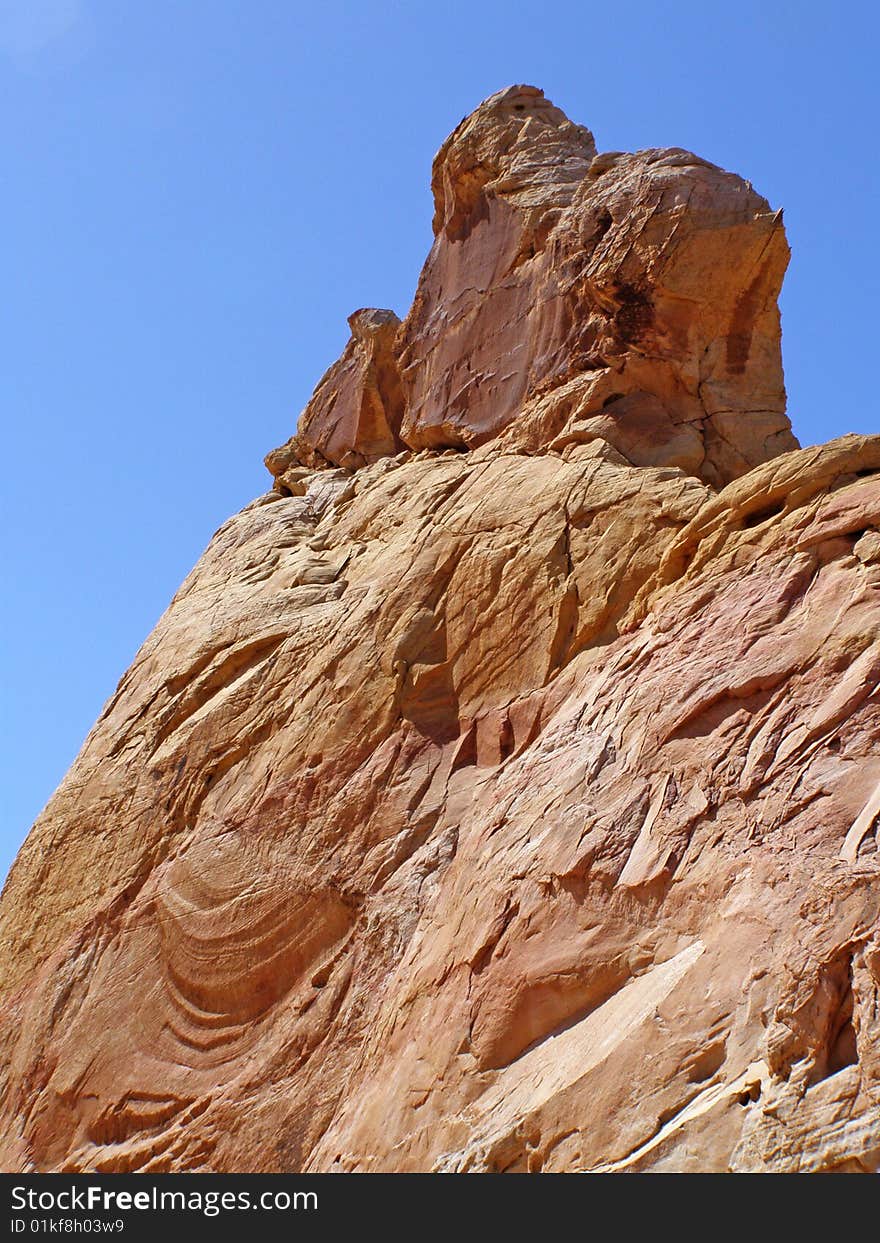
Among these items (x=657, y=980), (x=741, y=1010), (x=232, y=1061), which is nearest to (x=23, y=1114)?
(x=232, y=1061)

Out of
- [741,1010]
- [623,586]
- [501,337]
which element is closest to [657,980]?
[741,1010]

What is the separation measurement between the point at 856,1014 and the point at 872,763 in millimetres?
2065

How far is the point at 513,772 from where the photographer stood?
12.7 m

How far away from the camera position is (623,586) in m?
13.5

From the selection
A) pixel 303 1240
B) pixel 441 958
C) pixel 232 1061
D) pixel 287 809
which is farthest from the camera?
pixel 287 809

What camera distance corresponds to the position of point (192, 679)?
16766mm

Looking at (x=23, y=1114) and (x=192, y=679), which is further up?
(x=192, y=679)

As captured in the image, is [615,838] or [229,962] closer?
[615,838]

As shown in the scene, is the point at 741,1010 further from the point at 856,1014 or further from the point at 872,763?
the point at 872,763

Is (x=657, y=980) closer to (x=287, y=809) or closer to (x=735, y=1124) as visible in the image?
(x=735, y=1124)

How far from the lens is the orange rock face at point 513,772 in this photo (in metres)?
8.91

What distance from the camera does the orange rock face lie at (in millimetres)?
8906

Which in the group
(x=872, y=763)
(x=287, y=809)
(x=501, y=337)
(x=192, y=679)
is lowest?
(x=872, y=763)

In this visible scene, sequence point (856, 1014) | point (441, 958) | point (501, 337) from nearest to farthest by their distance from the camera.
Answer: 1. point (856, 1014)
2. point (441, 958)
3. point (501, 337)
